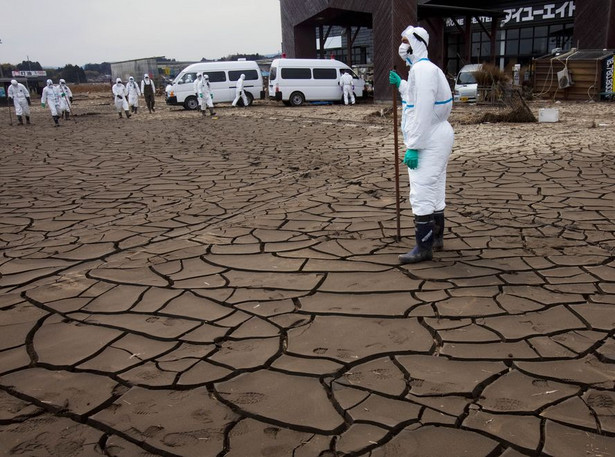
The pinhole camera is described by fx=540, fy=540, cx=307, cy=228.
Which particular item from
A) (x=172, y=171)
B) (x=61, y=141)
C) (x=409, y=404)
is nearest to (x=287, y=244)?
(x=409, y=404)

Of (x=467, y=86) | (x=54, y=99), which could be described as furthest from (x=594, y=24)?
(x=54, y=99)

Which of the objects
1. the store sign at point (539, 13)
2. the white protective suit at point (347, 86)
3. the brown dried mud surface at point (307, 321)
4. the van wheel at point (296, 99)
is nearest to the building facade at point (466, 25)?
the store sign at point (539, 13)

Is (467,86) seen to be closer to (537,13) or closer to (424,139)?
(537,13)

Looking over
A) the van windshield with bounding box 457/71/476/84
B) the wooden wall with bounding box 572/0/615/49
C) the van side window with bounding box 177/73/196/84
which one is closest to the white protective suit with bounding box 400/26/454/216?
the van windshield with bounding box 457/71/476/84

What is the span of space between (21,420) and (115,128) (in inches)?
570

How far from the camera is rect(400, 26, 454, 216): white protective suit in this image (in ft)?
12.5

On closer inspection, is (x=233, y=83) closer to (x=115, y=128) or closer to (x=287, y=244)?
(x=115, y=128)

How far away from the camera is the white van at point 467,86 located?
19297 millimetres

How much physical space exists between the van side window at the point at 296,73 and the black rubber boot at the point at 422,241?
729 inches

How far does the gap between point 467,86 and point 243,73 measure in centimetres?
912

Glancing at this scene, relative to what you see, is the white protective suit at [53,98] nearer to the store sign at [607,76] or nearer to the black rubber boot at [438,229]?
the black rubber boot at [438,229]

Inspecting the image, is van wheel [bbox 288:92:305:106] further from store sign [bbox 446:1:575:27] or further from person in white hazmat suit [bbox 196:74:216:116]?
store sign [bbox 446:1:575:27]

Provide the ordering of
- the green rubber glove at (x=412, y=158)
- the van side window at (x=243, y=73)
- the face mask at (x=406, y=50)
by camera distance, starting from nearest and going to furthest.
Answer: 1. the green rubber glove at (x=412, y=158)
2. the face mask at (x=406, y=50)
3. the van side window at (x=243, y=73)

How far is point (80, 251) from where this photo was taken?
15.3 feet
